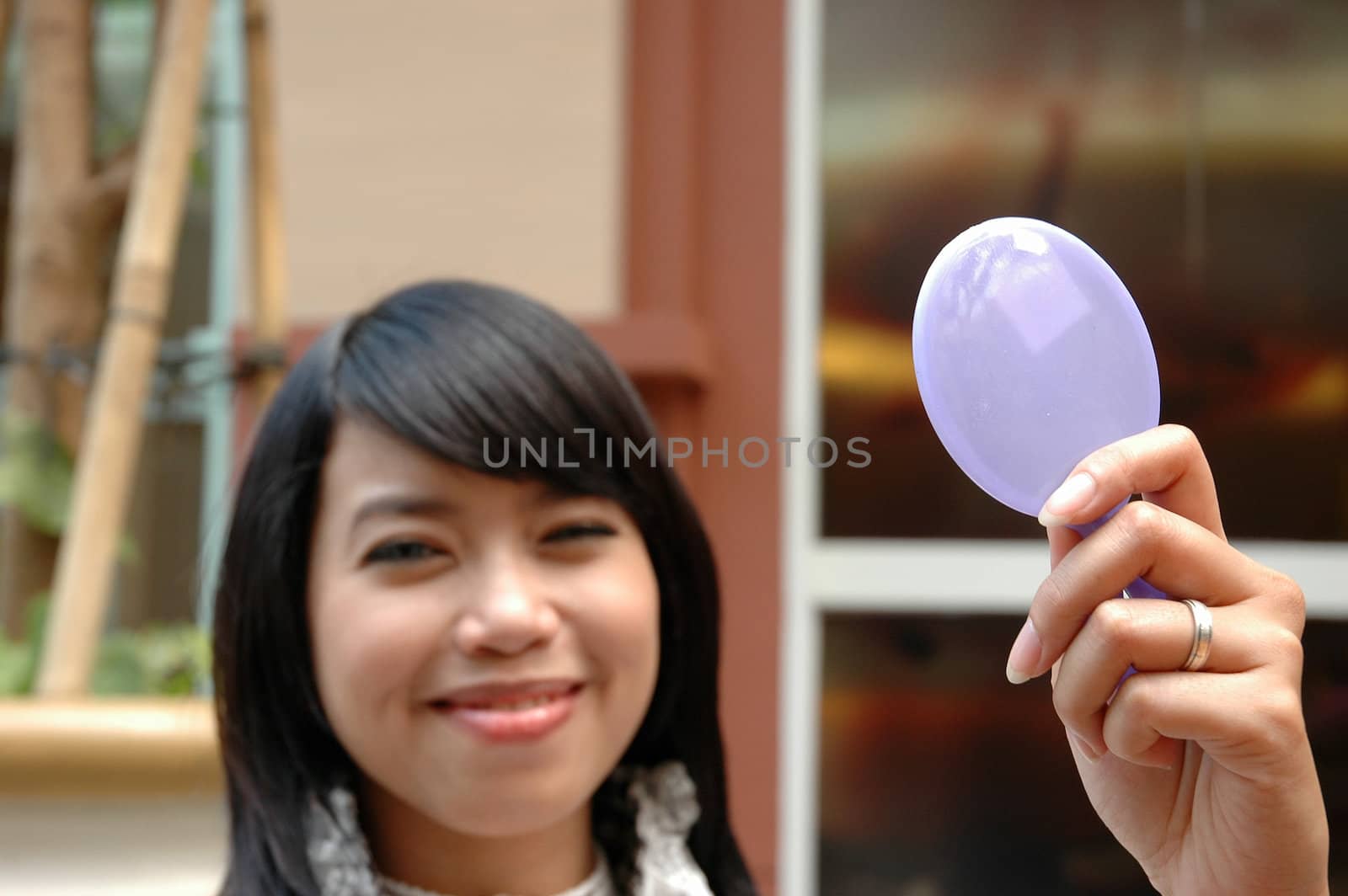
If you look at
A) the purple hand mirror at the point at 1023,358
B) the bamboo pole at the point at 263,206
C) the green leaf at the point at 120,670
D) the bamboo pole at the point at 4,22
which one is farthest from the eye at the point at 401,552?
the bamboo pole at the point at 4,22

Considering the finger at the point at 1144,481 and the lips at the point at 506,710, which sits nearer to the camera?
the finger at the point at 1144,481

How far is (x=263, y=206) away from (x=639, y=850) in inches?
35.6

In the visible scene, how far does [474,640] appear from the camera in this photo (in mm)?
791

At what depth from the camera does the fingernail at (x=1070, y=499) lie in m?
0.60

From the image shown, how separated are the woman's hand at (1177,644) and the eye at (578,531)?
1.05ft

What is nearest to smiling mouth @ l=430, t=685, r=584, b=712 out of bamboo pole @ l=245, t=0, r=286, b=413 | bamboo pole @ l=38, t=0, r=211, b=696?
bamboo pole @ l=38, t=0, r=211, b=696

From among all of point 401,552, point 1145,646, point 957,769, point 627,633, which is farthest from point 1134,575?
point 957,769

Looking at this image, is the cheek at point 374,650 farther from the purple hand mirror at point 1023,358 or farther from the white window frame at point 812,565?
the white window frame at point 812,565

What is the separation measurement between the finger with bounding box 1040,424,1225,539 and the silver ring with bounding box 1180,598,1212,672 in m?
0.07

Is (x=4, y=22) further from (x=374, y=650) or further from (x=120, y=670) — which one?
(x=374, y=650)

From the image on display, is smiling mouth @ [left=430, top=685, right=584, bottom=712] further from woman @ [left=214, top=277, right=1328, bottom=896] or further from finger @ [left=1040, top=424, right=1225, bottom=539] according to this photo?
finger @ [left=1040, top=424, right=1225, bottom=539]

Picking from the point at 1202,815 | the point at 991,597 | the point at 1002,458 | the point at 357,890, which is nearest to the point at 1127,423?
the point at 1002,458

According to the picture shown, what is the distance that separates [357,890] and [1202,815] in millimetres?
542

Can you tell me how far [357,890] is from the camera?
0.83 meters
